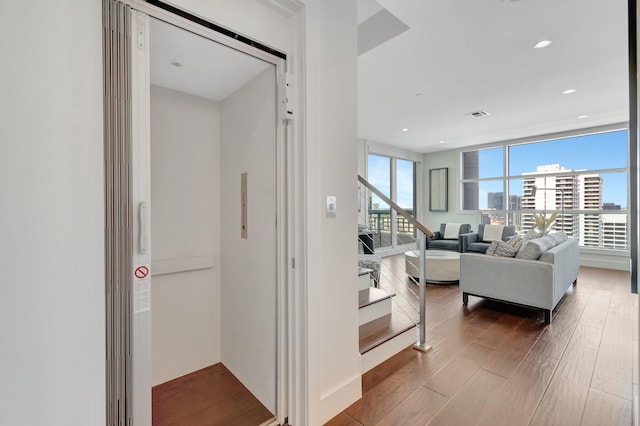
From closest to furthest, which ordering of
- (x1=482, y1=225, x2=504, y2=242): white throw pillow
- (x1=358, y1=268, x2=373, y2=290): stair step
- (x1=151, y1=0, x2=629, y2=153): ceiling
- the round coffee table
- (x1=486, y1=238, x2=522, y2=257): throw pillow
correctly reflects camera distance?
(x1=151, y1=0, x2=629, y2=153): ceiling, (x1=358, y1=268, x2=373, y2=290): stair step, (x1=486, y1=238, x2=522, y2=257): throw pillow, the round coffee table, (x1=482, y1=225, x2=504, y2=242): white throw pillow

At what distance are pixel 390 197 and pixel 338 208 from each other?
587 centimetres

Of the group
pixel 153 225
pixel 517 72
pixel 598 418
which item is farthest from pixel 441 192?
pixel 153 225

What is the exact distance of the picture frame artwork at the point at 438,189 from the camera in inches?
320

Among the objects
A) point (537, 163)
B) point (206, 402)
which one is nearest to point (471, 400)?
point (206, 402)

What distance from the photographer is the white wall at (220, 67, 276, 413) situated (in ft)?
5.79

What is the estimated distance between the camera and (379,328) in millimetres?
2525

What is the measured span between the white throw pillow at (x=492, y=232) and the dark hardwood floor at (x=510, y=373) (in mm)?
3021

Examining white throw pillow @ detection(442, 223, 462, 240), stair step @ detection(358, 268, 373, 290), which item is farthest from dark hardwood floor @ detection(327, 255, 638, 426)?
white throw pillow @ detection(442, 223, 462, 240)

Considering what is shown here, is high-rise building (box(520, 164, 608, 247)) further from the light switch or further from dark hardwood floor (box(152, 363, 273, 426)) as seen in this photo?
dark hardwood floor (box(152, 363, 273, 426))

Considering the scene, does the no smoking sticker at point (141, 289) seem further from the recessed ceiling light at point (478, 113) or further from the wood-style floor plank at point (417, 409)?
the recessed ceiling light at point (478, 113)

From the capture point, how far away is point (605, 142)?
19.4 feet

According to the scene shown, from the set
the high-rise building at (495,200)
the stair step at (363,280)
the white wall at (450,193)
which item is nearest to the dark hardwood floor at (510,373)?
the stair step at (363,280)

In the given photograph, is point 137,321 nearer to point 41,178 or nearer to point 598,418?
point 41,178

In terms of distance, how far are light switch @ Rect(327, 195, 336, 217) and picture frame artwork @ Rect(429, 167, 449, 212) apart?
285 inches
